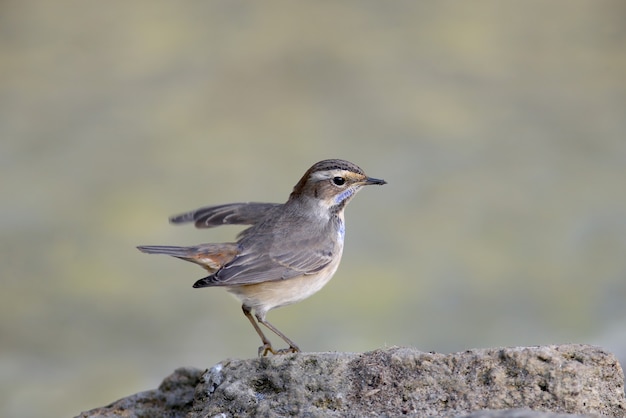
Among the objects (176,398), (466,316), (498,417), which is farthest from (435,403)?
(466,316)

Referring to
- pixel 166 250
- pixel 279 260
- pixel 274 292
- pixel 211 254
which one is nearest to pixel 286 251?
pixel 279 260

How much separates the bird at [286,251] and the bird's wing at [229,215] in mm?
219

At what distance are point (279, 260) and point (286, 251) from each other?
13 centimetres

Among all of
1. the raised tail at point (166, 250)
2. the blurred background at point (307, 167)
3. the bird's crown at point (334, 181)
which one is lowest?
the raised tail at point (166, 250)

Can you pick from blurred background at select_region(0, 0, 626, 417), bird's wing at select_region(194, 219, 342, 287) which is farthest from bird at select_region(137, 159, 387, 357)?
blurred background at select_region(0, 0, 626, 417)

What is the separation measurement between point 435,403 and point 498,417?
112 cm

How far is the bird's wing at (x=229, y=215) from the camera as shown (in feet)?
29.0

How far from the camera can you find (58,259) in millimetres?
12320

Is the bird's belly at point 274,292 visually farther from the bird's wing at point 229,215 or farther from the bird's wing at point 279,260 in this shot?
the bird's wing at point 229,215

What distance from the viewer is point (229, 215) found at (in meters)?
8.88

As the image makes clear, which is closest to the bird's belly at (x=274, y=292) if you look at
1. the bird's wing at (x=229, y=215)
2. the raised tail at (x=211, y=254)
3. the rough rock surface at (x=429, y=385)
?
the raised tail at (x=211, y=254)

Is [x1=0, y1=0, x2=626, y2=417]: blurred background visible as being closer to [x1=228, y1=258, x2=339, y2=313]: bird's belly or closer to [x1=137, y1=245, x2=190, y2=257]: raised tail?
[x1=228, y1=258, x2=339, y2=313]: bird's belly

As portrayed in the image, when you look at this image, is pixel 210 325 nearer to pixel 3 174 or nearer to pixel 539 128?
pixel 3 174

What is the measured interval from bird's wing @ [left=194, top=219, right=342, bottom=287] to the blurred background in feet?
9.87
